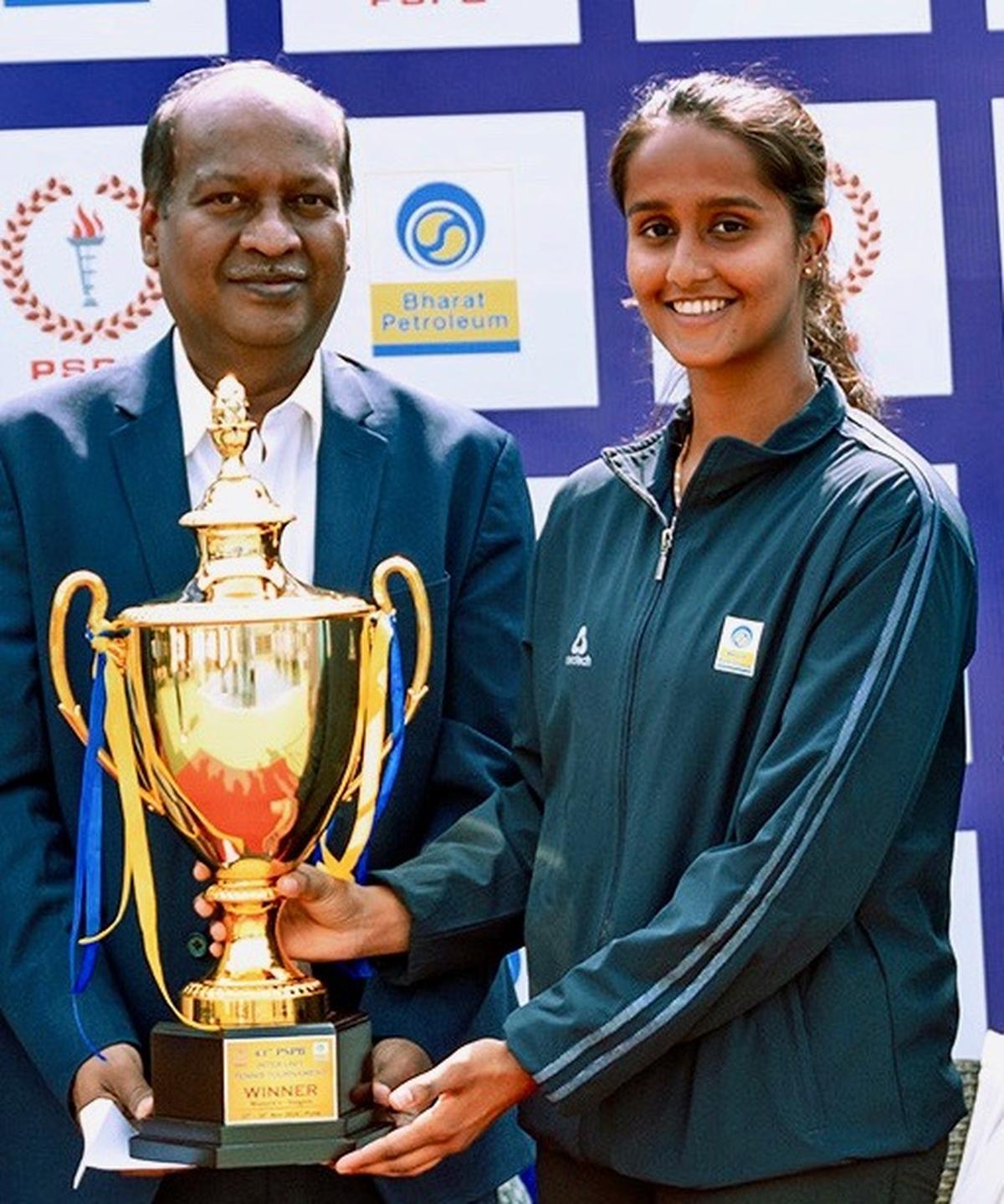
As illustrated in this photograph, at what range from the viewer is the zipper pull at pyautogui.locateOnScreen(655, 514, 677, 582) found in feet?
6.61

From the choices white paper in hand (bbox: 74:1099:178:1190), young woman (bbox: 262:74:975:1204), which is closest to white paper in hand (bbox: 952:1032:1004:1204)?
→ young woman (bbox: 262:74:975:1204)

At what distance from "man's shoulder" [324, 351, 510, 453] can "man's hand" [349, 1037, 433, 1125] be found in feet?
1.97

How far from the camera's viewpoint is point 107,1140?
2023mm

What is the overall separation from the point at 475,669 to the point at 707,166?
0.59 meters

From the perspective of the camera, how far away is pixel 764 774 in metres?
1.88

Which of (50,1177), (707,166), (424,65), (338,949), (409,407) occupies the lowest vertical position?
(50,1177)

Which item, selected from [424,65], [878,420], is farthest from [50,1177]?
[424,65]

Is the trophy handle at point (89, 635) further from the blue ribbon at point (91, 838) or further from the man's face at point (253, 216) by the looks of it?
the man's face at point (253, 216)

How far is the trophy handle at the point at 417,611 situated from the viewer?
6.77 ft

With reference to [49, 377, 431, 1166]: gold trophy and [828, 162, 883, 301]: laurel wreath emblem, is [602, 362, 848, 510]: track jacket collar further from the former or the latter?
[828, 162, 883, 301]: laurel wreath emblem

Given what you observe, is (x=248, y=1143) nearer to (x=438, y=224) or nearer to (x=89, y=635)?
(x=89, y=635)

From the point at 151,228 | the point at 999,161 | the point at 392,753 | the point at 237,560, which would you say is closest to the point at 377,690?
the point at 392,753

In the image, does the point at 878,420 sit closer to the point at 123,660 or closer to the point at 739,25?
the point at 123,660

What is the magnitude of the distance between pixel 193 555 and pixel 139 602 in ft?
0.23
